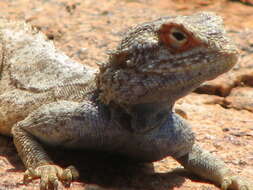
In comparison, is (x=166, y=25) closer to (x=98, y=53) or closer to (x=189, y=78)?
(x=189, y=78)

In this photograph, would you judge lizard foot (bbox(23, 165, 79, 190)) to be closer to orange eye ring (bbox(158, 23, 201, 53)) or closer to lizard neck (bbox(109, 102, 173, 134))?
lizard neck (bbox(109, 102, 173, 134))

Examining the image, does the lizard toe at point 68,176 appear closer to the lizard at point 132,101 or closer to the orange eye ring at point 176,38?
the lizard at point 132,101

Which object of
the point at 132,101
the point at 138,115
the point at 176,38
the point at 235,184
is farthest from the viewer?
the point at 235,184

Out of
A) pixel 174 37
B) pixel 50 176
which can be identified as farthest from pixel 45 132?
pixel 174 37

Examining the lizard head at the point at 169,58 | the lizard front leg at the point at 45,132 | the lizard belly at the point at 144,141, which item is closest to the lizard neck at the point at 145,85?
the lizard head at the point at 169,58

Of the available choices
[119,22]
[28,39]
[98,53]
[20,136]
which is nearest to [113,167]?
[20,136]

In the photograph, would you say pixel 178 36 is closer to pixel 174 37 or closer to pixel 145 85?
pixel 174 37

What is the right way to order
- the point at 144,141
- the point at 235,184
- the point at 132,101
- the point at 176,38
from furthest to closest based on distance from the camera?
the point at 235,184 < the point at 144,141 < the point at 132,101 < the point at 176,38
